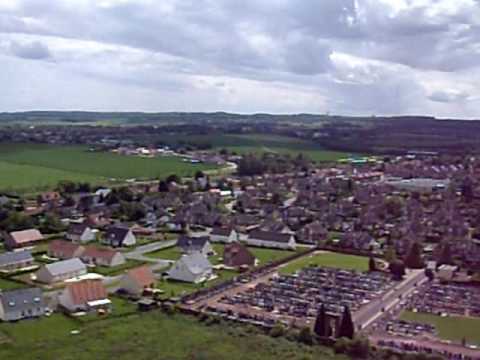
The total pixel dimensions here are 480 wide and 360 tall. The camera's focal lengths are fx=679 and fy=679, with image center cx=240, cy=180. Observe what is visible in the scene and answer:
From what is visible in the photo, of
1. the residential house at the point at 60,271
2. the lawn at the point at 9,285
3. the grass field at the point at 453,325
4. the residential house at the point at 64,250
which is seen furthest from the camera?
the residential house at the point at 64,250

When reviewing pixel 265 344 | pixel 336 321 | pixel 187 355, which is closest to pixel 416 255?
pixel 336 321

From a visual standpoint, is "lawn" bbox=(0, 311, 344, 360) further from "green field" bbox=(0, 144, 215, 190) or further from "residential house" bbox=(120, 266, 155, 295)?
"green field" bbox=(0, 144, 215, 190)

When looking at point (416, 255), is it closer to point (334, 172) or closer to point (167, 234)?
point (167, 234)

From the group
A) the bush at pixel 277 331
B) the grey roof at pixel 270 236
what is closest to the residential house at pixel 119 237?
the grey roof at pixel 270 236

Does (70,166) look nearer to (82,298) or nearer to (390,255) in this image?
(390,255)

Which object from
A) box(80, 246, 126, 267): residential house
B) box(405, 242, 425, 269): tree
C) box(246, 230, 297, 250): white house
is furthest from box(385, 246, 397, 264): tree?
box(80, 246, 126, 267): residential house

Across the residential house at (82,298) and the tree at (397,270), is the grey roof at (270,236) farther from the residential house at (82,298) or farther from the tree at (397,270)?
the residential house at (82,298)

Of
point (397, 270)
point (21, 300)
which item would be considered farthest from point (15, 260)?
point (397, 270)
